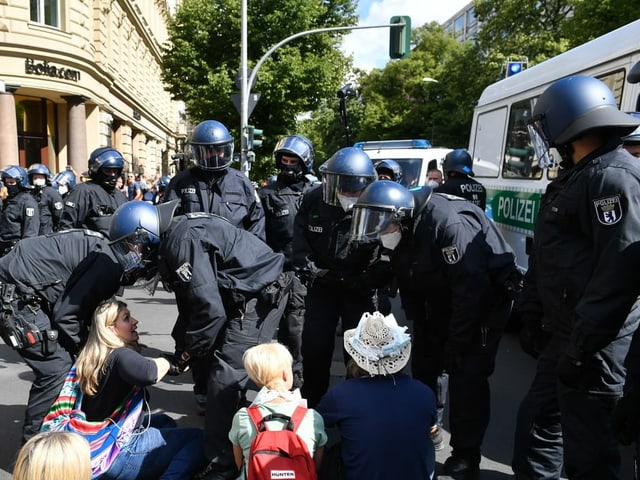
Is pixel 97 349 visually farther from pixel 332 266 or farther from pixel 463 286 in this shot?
pixel 463 286

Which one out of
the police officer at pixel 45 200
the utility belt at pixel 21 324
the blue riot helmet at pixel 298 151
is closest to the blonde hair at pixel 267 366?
the utility belt at pixel 21 324

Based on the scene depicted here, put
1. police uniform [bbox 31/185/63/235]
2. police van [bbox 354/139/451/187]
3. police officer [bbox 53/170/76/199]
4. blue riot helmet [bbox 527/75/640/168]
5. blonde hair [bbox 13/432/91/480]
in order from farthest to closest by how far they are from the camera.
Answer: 1. police officer [bbox 53/170/76/199]
2. police van [bbox 354/139/451/187]
3. police uniform [bbox 31/185/63/235]
4. blue riot helmet [bbox 527/75/640/168]
5. blonde hair [bbox 13/432/91/480]

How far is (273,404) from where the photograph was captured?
2.64 m

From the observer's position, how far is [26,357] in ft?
10.9

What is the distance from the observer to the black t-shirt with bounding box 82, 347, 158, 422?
2914 millimetres

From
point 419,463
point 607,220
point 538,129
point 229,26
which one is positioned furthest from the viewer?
point 229,26

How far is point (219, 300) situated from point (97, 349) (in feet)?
2.12

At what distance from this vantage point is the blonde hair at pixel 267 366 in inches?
107

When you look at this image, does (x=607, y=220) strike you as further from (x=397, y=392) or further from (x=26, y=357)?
(x=26, y=357)

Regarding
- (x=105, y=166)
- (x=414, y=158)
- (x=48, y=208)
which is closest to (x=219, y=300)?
(x=105, y=166)

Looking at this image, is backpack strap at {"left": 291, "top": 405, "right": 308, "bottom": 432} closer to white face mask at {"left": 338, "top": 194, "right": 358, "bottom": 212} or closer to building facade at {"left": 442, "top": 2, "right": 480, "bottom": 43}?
white face mask at {"left": 338, "top": 194, "right": 358, "bottom": 212}

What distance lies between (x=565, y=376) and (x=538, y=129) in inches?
45.0


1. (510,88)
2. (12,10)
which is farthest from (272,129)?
(510,88)

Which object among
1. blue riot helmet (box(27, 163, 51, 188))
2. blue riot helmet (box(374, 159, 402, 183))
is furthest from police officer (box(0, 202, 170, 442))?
blue riot helmet (box(27, 163, 51, 188))
